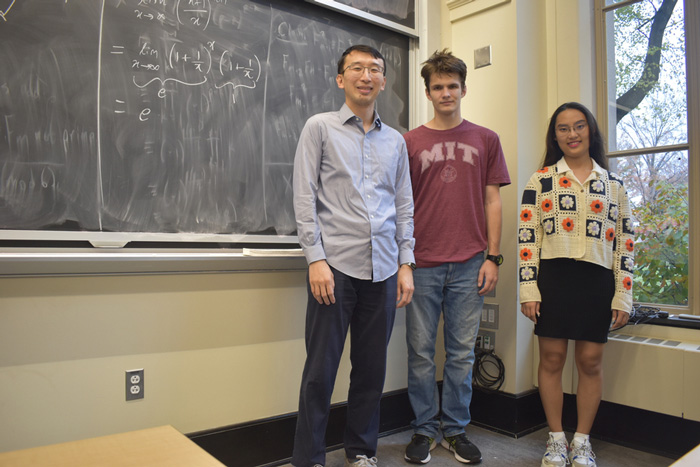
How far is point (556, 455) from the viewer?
209 cm

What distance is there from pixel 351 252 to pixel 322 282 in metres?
0.17

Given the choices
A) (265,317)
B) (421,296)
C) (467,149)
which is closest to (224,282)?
(265,317)

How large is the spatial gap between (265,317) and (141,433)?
979mm

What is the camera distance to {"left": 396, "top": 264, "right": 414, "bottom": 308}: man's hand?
2.01m

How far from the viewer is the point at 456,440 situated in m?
2.25

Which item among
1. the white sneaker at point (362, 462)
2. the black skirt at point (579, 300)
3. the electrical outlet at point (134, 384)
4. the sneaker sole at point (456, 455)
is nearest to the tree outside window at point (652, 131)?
the black skirt at point (579, 300)

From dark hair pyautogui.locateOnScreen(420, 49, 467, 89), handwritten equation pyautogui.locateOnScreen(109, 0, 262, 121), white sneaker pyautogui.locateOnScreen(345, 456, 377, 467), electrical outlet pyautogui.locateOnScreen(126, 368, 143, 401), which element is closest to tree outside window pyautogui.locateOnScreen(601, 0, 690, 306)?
dark hair pyautogui.locateOnScreen(420, 49, 467, 89)

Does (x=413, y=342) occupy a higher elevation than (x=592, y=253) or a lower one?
lower

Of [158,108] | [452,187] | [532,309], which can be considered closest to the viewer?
[158,108]

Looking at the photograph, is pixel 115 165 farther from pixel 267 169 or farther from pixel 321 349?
pixel 321 349

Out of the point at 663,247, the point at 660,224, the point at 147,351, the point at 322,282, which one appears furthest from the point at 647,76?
the point at 147,351

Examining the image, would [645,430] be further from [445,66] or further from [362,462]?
[445,66]

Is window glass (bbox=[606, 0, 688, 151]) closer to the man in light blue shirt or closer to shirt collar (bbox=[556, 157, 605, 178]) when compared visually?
shirt collar (bbox=[556, 157, 605, 178])

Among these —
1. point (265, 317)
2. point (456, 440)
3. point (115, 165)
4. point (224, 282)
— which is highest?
point (115, 165)
